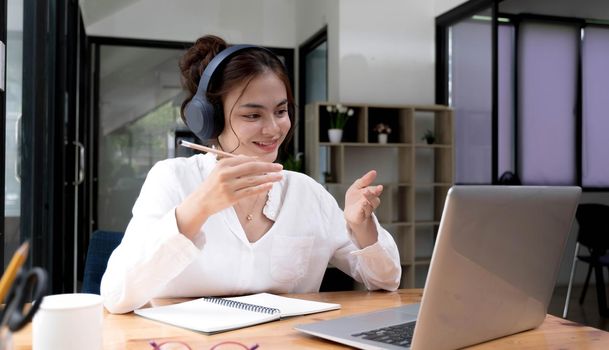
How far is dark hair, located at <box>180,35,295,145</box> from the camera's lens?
1457mm

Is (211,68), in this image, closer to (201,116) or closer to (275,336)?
(201,116)

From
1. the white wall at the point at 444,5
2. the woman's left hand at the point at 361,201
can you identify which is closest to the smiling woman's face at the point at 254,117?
the woman's left hand at the point at 361,201

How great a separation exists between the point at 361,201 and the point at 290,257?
10.7 inches

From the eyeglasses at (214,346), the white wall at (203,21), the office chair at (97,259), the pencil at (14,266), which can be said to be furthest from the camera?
the white wall at (203,21)

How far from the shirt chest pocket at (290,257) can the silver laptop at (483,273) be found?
45 cm

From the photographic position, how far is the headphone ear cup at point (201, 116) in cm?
141

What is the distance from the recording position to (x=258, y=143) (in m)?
1.48

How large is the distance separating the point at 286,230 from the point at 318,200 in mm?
164

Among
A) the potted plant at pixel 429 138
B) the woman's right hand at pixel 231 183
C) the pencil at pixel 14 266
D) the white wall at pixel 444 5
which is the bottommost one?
the pencil at pixel 14 266

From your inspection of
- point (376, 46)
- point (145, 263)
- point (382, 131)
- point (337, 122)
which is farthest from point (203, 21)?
point (145, 263)

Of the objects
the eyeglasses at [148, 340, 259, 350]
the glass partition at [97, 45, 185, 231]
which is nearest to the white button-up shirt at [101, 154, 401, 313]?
the eyeglasses at [148, 340, 259, 350]

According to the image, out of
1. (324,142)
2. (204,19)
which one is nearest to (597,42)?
(324,142)

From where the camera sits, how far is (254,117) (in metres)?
1.47

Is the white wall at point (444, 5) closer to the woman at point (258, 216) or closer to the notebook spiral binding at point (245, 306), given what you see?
the woman at point (258, 216)
